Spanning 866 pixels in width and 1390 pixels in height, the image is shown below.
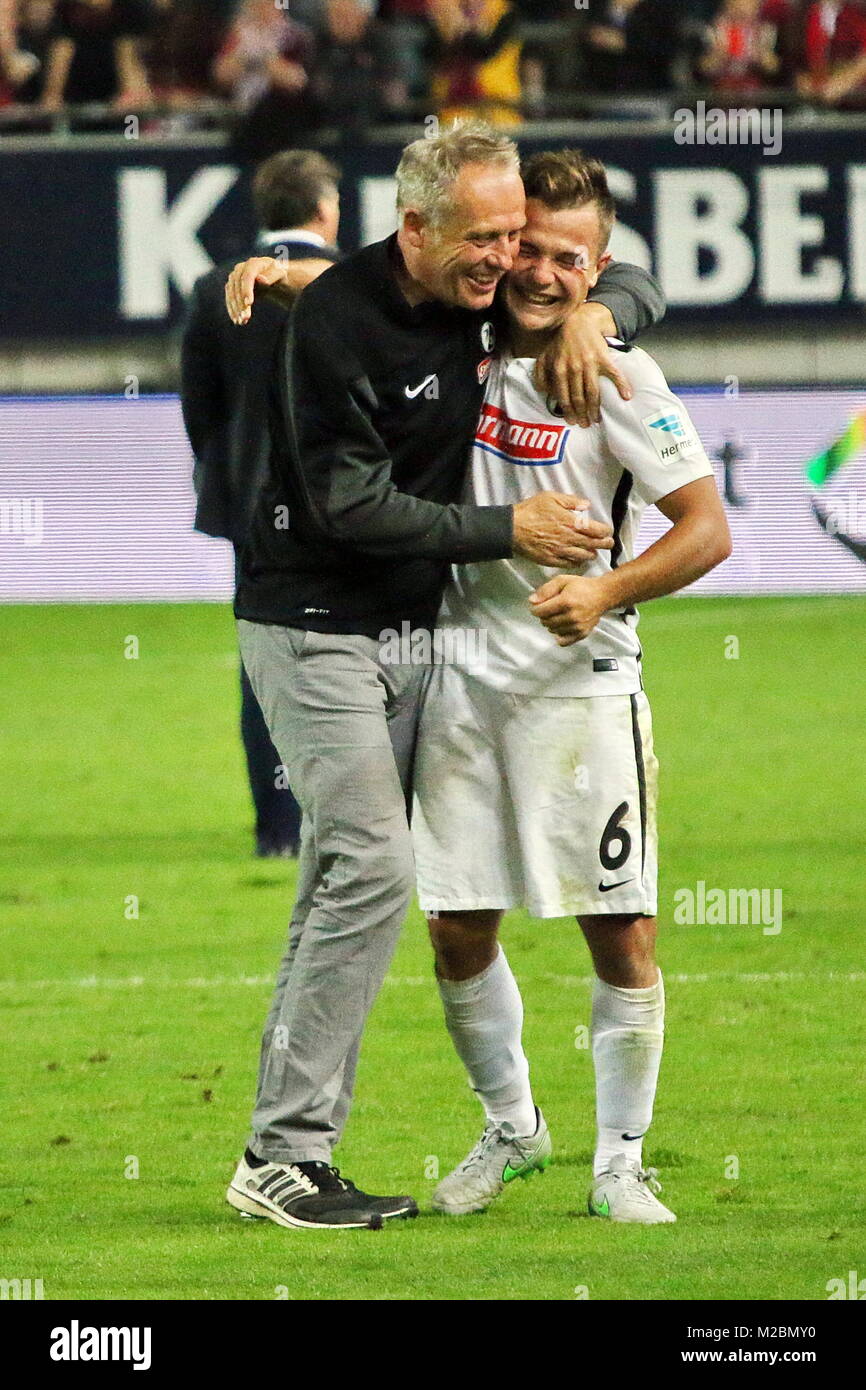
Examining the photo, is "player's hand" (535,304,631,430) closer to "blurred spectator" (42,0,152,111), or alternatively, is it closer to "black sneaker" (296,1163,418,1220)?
"black sneaker" (296,1163,418,1220)

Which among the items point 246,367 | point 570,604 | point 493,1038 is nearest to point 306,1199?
point 493,1038

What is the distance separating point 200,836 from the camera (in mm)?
9891

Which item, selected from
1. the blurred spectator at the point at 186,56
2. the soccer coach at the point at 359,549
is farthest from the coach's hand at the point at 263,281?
the blurred spectator at the point at 186,56

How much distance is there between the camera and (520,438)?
183 inches

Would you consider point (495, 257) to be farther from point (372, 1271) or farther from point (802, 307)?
point (802, 307)

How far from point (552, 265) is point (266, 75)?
1539 cm

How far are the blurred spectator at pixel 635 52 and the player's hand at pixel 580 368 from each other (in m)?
15.3

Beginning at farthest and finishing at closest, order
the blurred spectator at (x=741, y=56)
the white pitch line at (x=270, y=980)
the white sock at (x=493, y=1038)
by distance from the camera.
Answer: the blurred spectator at (x=741, y=56)
the white pitch line at (x=270, y=980)
the white sock at (x=493, y=1038)

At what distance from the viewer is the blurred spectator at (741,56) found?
1938cm

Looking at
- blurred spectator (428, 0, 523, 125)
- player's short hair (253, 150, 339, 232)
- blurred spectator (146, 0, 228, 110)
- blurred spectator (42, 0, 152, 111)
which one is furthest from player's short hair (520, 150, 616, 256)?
blurred spectator (146, 0, 228, 110)

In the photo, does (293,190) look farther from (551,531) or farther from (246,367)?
(551,531)

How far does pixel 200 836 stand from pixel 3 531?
27.8 feet

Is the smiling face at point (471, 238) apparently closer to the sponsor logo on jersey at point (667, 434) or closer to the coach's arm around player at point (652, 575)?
the sponsor logo on jersey at point (667, 434)

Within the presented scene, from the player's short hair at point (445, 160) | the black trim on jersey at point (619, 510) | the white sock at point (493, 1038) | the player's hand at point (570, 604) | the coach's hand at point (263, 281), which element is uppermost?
the player's short hair at point (445, 160)
